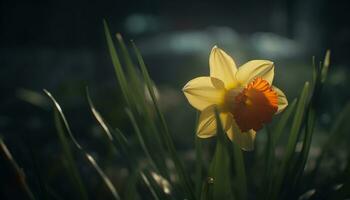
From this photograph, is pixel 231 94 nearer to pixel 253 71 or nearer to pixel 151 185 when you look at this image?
pixel 253 71

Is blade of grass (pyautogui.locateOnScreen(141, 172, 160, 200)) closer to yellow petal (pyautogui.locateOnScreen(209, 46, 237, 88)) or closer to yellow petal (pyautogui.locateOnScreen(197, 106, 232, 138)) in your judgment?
yellow petal (pyautogui.locateOnScreen(197, 106, 232, 138))

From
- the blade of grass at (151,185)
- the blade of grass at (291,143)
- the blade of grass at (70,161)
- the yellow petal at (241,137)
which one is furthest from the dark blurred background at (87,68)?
the blade of grass at (291,143)

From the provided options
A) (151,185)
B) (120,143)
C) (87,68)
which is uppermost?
(120,143)

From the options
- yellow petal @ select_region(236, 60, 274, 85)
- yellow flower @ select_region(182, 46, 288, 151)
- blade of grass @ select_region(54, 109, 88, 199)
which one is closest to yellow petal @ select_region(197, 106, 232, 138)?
yellow flower @ select_region(182, 46, 288, 151)

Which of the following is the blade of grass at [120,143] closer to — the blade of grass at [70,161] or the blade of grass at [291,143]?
the blade of grass at [70,161]

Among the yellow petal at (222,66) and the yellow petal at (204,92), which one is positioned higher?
the yellow petal at (222,66)

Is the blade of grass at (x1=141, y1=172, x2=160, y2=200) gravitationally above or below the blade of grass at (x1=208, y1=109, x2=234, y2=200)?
below

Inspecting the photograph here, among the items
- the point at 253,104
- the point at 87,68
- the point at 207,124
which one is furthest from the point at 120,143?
the point at 87,68
